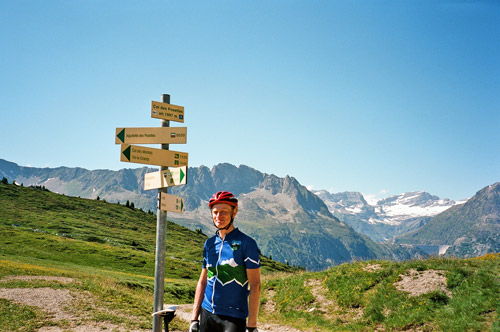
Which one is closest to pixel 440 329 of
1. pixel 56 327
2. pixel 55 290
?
pixel 56 327

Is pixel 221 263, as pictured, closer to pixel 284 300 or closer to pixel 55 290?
pixel 55 290

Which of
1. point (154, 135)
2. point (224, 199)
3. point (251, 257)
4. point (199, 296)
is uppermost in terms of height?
point (154, 135)

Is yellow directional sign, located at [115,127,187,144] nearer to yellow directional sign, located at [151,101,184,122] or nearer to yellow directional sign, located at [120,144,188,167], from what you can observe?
yellow directional sign, located at [120,144,188,167]

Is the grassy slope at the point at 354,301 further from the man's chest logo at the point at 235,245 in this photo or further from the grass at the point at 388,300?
the man's chest logo at the point at 235,245

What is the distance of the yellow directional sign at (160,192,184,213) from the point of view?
855 cm

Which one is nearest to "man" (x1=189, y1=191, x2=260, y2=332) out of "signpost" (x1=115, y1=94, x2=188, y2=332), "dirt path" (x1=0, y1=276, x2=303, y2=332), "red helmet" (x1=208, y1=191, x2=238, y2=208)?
"red helmet" (x1=208, y1=191, x2=238, y2=208)

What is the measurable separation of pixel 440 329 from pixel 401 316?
2.32m

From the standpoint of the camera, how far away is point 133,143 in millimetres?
9430

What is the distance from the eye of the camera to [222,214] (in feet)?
20.7

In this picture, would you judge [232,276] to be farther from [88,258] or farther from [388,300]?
[88,258]

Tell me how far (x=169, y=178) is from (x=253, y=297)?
396 centimetres

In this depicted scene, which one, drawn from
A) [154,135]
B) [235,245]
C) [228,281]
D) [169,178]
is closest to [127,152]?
[154,135]

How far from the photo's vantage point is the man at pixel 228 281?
19.4 ft

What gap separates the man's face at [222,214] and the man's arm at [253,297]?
91 centimetres
